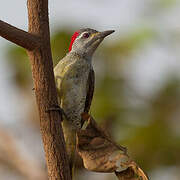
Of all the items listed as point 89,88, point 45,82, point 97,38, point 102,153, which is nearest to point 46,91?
point 45,82

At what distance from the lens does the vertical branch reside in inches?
109

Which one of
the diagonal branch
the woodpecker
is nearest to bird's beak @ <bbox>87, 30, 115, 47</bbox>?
the woodpecker

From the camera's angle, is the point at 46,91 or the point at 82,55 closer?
the point at 46,91

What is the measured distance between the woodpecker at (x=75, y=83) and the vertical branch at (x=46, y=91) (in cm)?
151

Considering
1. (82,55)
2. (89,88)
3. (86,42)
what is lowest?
(89,88)

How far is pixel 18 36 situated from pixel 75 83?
6.41 feet

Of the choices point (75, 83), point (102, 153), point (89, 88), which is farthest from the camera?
point (89, 88)

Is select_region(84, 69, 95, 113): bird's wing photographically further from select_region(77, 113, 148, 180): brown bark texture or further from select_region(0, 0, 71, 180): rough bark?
select_region(0, 0, 71, 180): rough bark

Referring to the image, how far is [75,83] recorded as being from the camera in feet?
15.1

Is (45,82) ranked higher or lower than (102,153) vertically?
higher

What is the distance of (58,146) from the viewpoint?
2.78 m

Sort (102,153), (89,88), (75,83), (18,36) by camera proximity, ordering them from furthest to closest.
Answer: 1. (89,88)
2. (75,83)
3. (102,153)
4. (18,36)

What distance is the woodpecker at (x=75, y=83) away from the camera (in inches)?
178

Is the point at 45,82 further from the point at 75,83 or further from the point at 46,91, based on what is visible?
the point at 75,83
